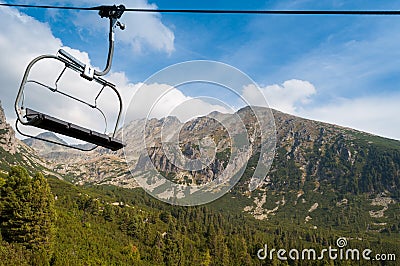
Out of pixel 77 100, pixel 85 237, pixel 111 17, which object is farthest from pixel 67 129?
pixel 85 237

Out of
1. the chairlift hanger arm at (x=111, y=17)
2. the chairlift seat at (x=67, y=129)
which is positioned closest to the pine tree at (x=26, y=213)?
the chairlift seat at (x=67, y=129)

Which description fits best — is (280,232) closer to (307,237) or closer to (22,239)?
(307,237)

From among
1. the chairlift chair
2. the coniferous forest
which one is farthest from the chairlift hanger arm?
the coniferous forest

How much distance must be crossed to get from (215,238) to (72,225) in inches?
1365

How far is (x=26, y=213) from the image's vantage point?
27.0m

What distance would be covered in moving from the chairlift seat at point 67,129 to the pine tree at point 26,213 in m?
23.8

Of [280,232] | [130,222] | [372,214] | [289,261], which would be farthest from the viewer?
[372,214]

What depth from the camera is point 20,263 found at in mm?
20625

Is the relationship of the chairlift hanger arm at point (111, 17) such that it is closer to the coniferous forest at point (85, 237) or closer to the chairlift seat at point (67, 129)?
the chairlift seat at point (67, 129)

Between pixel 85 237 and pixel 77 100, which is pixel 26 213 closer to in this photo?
pixel 85 237

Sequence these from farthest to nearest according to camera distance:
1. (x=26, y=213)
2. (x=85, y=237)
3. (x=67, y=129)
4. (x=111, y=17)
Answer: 1. (x=85, y=237)
2. (x=26, y=213)
3. (x=111, y=17)
4. (x=67, y=129)

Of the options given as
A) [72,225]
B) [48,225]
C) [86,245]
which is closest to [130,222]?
[72,225]

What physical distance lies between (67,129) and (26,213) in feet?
85.5

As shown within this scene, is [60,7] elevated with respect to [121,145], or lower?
elevated
